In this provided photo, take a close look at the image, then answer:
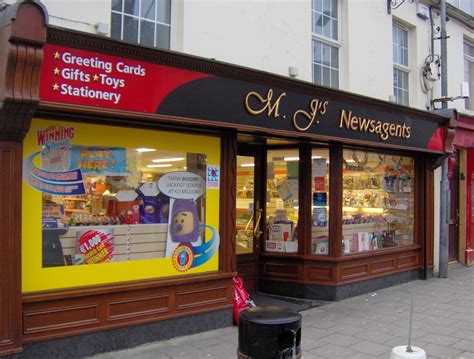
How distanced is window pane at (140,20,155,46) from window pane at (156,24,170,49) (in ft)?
0.23

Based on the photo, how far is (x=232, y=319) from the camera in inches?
265

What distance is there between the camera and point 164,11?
6.53 metres

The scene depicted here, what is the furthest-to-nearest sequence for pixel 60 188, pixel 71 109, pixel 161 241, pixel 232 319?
pixel 232 319
pixel 161 241
pixel 60 188
pixel 71 109

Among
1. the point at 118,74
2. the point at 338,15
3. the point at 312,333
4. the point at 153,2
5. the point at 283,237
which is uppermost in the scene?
the point at 338,15

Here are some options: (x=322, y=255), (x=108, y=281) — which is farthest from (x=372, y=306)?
(x=108, y=281)

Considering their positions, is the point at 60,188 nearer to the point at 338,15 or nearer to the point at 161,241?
the point at 161,241

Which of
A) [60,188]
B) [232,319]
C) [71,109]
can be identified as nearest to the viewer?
[71,109]

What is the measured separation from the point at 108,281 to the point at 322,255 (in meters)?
4.07

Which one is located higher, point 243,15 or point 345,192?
point 243,15

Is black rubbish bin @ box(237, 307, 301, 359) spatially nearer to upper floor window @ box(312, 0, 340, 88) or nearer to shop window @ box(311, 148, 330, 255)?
shop window @ box(311, 148, 330, 255)

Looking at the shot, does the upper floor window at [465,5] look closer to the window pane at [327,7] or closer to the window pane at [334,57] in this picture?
the window pane at [327,7]

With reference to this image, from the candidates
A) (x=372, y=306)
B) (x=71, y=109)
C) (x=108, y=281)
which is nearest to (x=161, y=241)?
(x=108, y=281)

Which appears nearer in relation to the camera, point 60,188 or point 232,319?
point 60,188

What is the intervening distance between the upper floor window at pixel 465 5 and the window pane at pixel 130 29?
8838mm
